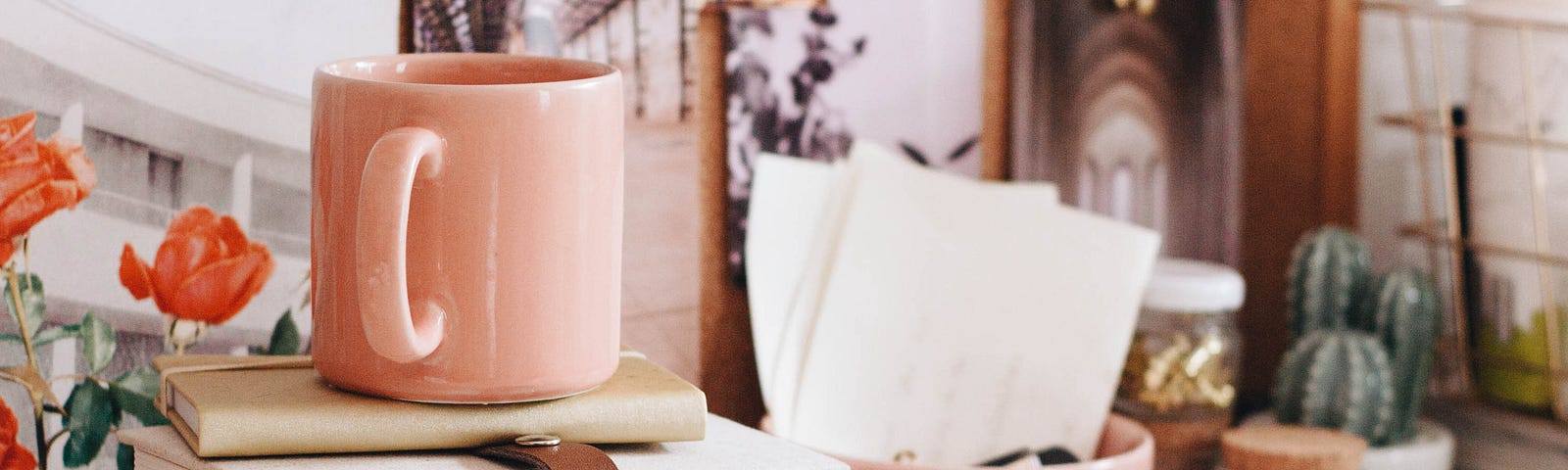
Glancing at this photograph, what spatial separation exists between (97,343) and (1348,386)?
619 mm

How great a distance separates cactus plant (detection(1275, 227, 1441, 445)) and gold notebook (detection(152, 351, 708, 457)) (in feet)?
1.48

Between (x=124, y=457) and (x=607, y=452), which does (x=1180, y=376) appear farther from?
(x=124, y=457)

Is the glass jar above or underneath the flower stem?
underneath

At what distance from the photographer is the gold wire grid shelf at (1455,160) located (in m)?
0.75

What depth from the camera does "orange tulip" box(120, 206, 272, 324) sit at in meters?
0.57

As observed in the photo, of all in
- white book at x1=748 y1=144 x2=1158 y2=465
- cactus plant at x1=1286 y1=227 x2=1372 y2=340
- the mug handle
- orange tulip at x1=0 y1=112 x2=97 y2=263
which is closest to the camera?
the mug handle

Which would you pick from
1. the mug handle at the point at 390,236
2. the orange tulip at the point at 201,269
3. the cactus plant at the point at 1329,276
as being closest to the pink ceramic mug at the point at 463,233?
the mug handle at the point at 390,236

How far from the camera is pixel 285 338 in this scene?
610mm

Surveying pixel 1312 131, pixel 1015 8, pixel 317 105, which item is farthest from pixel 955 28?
pixel 317 105

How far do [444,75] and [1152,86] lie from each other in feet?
1.45

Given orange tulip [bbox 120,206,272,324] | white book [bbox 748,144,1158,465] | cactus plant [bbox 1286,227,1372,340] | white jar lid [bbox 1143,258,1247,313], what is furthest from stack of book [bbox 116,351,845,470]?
cactus plant [bbox 1286,227,1372,340]

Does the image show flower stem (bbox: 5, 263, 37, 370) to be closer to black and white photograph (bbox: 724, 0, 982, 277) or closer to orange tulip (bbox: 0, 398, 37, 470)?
orange tulip (bbox: 0, 398, 37, 470)

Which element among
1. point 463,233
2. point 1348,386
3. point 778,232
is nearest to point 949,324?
point 778,232

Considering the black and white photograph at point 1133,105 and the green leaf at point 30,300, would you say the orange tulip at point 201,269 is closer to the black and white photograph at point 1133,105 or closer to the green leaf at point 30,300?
the green leaf at point 30,300
